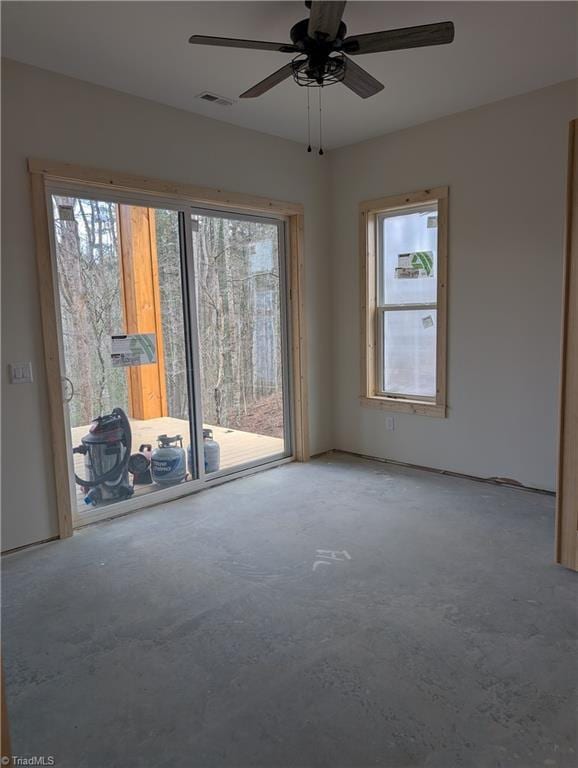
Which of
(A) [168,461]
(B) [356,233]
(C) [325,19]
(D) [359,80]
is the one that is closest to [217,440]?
(A) [168,461]

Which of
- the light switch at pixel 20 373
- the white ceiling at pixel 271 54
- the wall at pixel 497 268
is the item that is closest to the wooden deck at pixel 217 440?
the light switch at pixel 20 373

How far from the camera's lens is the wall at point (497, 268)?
375 cm

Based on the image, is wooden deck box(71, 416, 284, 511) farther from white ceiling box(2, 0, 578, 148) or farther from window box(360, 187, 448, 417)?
white ceiling box(2, 0, 578, 148)

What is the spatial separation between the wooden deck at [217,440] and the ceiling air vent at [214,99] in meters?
2.34

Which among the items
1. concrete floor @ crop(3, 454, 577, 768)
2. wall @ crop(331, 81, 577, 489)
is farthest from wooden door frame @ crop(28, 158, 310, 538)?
wall @ crop(331, 81, 577, 489)

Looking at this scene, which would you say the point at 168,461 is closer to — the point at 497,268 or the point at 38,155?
the point at 38,155

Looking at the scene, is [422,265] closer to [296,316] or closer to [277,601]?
[296,316]

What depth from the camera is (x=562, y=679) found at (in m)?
2.02

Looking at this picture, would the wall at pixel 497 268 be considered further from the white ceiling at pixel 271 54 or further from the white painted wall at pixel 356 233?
the white ceiling at pixel 271 54

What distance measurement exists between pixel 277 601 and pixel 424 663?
0.78m

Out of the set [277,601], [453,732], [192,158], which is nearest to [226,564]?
[277,601]

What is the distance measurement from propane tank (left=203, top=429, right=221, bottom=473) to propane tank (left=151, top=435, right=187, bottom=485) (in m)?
0.24

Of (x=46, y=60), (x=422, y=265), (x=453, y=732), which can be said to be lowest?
(x=453, y=732)

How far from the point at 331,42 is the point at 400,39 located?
0.32 meters
